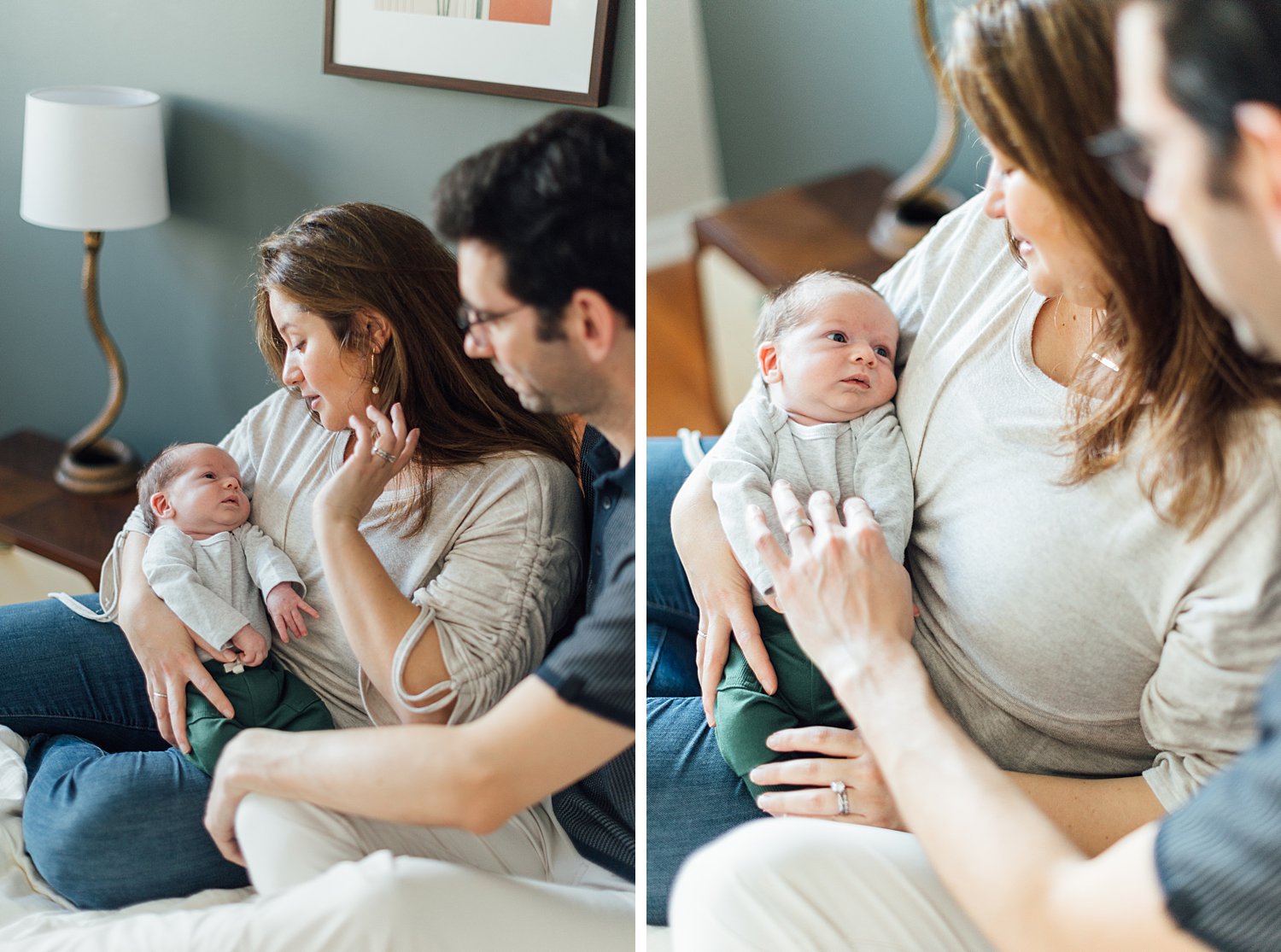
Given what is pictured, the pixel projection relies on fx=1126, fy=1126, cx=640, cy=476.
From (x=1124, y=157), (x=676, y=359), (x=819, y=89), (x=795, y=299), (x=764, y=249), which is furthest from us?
(x=676, y=359)

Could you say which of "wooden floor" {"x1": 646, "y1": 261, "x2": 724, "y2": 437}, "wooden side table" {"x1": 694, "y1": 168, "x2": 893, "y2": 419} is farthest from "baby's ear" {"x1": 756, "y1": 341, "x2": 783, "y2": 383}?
"wooden floor" {"x1": 646, "y1": 261, "x2": 724, "y2": 437}

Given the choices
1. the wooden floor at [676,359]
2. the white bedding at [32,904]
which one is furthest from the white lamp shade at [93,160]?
the wooden floor at [676,359]

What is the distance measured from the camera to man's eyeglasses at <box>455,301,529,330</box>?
588mm

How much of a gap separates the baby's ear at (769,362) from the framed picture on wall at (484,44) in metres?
0.29

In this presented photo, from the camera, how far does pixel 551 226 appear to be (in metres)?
0.57

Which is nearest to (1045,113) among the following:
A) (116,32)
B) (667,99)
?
(116,32)

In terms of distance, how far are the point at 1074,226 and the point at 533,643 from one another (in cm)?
37

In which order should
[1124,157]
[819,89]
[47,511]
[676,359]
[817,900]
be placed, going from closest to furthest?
[1124,157], [817,900], [47,511], [819,89], [676,359]

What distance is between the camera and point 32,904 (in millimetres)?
658

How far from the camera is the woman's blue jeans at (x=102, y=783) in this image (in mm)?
644

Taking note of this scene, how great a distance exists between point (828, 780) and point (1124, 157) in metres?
0.41

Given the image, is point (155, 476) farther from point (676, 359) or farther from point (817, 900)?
point (676, 359)

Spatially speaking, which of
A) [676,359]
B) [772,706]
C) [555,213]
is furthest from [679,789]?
[676,359]

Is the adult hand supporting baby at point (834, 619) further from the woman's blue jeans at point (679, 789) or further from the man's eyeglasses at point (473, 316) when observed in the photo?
the man's eyeglasses at point (473, 316)
